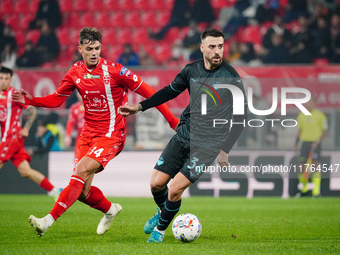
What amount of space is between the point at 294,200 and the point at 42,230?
752 cm

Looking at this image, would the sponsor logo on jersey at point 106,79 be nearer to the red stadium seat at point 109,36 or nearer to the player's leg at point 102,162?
the player's leg at point 102,162

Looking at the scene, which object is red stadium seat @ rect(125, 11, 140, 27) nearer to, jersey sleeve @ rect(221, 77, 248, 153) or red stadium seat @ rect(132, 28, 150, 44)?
red stadium seat @ rect(132, 28, 150, 44)

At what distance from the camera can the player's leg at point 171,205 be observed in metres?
6.03

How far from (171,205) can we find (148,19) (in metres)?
13.0

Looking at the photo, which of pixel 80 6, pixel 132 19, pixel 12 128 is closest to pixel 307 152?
pixel 12 128

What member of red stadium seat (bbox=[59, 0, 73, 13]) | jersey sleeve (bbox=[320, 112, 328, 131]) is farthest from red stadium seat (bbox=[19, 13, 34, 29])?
jersey sleeve (bbox=[320, 112, 328, 131])

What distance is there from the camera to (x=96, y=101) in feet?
21.9

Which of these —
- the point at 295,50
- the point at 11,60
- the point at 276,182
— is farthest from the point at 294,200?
the point at 11,60

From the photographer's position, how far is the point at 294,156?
12.9 m

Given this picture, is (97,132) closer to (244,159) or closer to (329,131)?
(244,159)

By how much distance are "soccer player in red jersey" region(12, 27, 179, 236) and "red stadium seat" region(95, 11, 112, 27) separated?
39.7 feet

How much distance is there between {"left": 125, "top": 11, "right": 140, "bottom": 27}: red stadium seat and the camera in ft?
60.4

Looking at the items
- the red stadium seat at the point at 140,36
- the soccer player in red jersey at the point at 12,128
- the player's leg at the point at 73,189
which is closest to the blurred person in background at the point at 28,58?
the red stadium seat at the point at 140,36

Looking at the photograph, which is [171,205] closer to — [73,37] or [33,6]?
[73,37]
